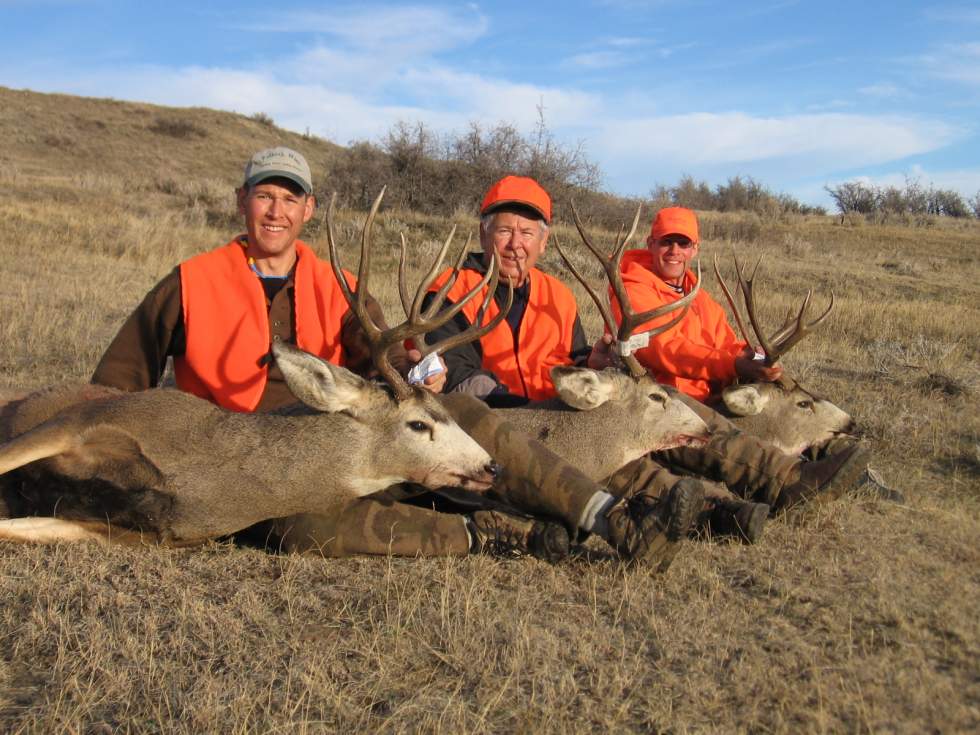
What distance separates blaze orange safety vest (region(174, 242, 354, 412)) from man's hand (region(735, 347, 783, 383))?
2.75 meters

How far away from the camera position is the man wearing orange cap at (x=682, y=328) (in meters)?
5.65

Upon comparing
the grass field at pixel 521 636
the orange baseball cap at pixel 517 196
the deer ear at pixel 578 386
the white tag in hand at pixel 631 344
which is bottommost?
the grass field at pixel 521 636

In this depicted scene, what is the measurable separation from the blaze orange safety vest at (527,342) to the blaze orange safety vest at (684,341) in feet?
1.87

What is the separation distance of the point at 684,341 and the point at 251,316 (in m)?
2.76

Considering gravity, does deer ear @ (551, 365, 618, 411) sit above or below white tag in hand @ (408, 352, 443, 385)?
below

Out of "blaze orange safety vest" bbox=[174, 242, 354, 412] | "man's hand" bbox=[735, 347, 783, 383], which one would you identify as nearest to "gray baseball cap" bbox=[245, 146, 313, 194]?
"blaze orange safety vest" bbox=[174, 242, 354, 412]

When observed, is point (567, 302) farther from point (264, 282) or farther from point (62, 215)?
point (62, 215)

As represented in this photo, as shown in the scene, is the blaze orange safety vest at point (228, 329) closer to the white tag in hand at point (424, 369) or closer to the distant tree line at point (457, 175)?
the white tag in hand at point (424, 369)

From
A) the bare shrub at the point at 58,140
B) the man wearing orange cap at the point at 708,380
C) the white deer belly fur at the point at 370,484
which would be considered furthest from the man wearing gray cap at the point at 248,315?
the bare shrub at the point at 58,140

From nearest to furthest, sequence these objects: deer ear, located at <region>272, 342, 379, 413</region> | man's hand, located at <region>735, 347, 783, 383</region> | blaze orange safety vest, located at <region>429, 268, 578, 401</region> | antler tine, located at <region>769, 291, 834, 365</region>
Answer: deer ear, located at <region>272, 342, 379, 413</region> < blaze orange safety vest, located at <region>429, 268, 578, 401</region> < antler tine, located at <region>769, 291, 834, 365</region> < man's hand, located at <region>735, 347, 783, 383</region>

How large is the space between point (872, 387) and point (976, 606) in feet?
15.2

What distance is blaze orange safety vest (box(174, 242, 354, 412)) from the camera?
4.21 meters

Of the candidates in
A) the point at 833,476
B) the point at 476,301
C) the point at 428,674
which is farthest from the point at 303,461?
the point at 833,476

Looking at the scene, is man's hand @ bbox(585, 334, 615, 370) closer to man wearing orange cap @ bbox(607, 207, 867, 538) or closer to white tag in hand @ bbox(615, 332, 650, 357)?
white tag in hand @ bbox(615, 332, 650, 357)
